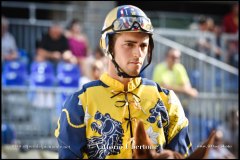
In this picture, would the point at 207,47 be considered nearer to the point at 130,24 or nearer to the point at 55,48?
the point at 55,48

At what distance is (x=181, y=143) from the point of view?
4328mm

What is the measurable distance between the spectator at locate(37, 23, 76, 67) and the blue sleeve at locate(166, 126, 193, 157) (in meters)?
6.09

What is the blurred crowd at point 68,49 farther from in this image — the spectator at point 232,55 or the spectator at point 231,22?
the spectator at point 231,22

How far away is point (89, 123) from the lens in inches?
168

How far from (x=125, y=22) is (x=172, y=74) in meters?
5.87

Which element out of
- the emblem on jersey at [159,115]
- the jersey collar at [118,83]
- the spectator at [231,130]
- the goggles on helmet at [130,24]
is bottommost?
the spectator at [231,130]

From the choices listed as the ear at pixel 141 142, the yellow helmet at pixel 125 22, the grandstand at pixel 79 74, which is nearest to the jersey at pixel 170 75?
the grandstand at pixel 79 74

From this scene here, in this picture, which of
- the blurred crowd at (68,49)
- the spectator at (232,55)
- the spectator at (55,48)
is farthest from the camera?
the spectator at (232,55)

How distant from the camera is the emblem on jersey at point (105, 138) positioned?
4.23 meters

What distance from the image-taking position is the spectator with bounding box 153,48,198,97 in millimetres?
9953

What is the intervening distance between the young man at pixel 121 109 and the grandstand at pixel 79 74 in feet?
17.9

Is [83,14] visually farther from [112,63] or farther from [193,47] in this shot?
[112,63]

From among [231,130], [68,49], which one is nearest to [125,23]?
[68,49]

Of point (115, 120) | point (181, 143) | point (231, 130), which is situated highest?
point (115, 120)
